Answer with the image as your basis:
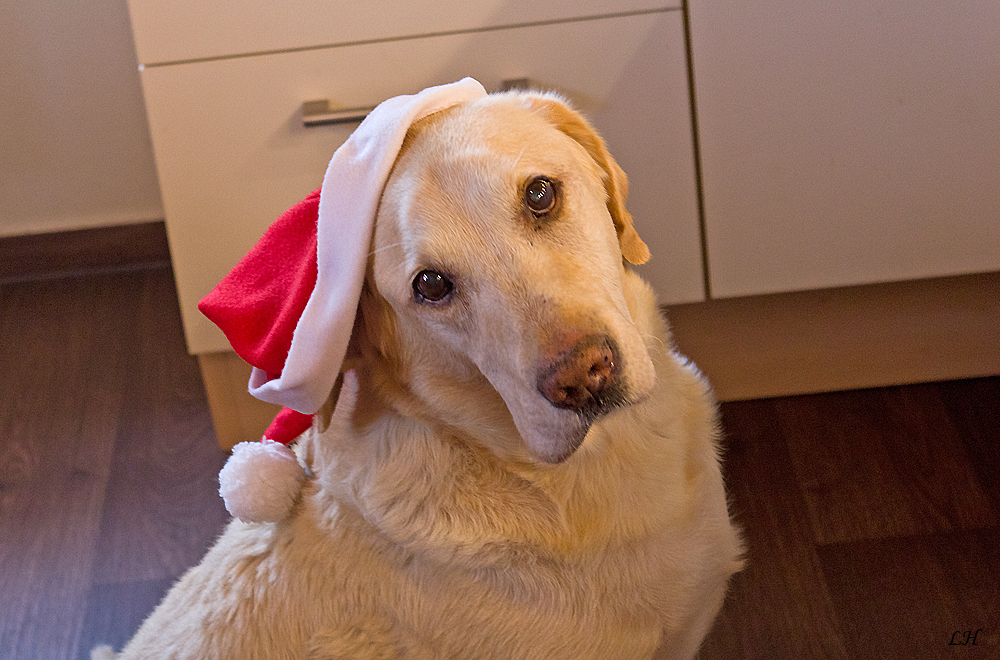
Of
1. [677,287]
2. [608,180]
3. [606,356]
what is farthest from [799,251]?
[606,356]

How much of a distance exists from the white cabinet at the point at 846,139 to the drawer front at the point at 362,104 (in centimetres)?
7

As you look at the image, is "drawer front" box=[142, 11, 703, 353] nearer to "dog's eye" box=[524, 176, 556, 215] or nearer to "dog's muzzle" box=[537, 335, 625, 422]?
"dog's eye" box=[524, 176, 556, 215]

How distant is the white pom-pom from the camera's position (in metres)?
1.08

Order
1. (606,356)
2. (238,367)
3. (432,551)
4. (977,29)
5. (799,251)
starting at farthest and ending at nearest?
(238,367) → (799,251) → (977,29) → (432,551) → (606,356)

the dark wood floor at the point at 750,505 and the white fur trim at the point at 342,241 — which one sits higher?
the white fur trim at the point at 342,241

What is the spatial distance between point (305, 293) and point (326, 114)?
0.72 metres

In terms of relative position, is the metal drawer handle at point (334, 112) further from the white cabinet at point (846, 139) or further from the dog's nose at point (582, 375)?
the dog's nose at point (582, 375)

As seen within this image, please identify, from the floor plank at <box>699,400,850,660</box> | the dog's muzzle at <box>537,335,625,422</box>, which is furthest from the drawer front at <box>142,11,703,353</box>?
the dog's muzzle at <box>537,335,625,422</box>

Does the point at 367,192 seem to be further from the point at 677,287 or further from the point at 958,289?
the point at 958,289

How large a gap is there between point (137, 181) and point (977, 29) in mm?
2128

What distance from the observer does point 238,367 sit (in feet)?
6.48

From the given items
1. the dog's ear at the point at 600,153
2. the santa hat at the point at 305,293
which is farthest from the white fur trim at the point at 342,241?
the dog's ear at the point at 600,153

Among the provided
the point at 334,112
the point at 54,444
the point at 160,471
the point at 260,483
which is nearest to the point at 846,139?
the point at 334,112

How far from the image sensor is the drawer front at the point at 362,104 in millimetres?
1624
